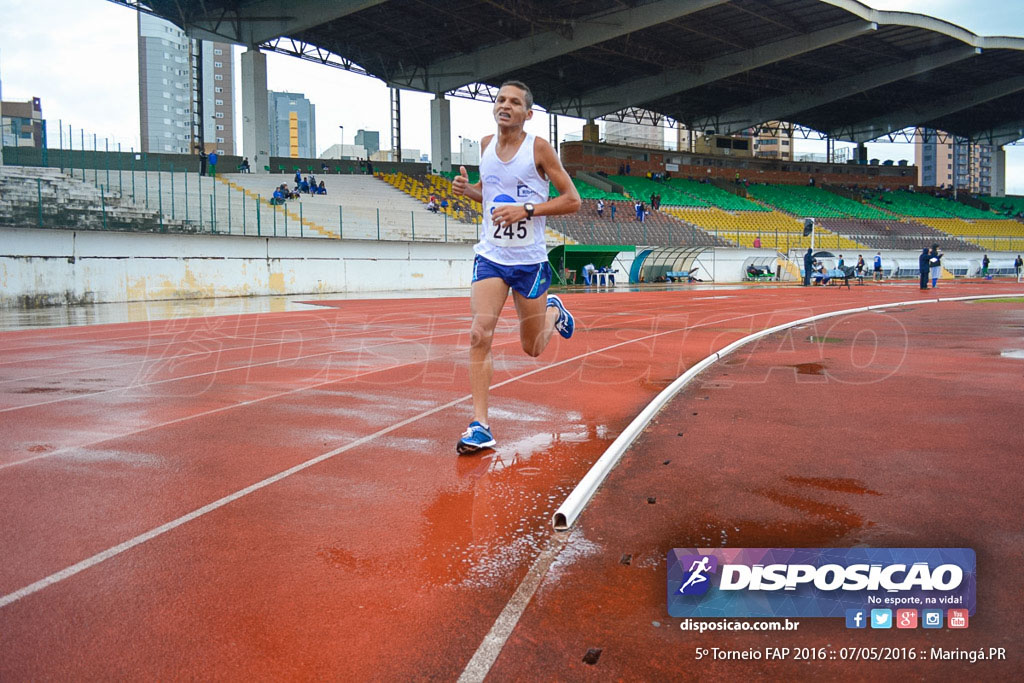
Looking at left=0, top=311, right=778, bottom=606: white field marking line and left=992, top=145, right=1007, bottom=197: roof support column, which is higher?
left=992, top=145, right=1007, bottom=197: roof support column

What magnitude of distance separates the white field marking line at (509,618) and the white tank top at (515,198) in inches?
78.4

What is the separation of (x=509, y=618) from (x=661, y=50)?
154 ft

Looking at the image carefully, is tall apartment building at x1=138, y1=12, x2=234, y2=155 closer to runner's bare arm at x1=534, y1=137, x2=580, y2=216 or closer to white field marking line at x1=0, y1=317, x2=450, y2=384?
white field marking line at x1=0, y1=317, x2=450, y2=384

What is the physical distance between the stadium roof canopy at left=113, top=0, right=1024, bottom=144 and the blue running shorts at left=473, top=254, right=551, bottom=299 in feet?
107

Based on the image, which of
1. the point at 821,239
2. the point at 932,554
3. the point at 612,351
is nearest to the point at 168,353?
the point at 612,351

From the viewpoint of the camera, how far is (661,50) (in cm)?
4494

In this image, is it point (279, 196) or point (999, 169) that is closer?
point (279, 196)

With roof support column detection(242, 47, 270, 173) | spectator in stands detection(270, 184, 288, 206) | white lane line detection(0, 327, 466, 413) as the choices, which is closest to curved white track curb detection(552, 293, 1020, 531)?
white lane line detection(0, 327, 466, 413)

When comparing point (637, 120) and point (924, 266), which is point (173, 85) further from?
point (924, 266)

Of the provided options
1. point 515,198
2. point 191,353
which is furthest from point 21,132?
point 515,198

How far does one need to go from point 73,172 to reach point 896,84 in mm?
52815

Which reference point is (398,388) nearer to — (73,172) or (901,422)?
(901,422)

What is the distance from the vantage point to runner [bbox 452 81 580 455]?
15.1 ft

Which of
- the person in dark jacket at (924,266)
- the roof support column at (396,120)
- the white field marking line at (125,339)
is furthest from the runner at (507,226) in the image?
the roof support column at (396,120)
